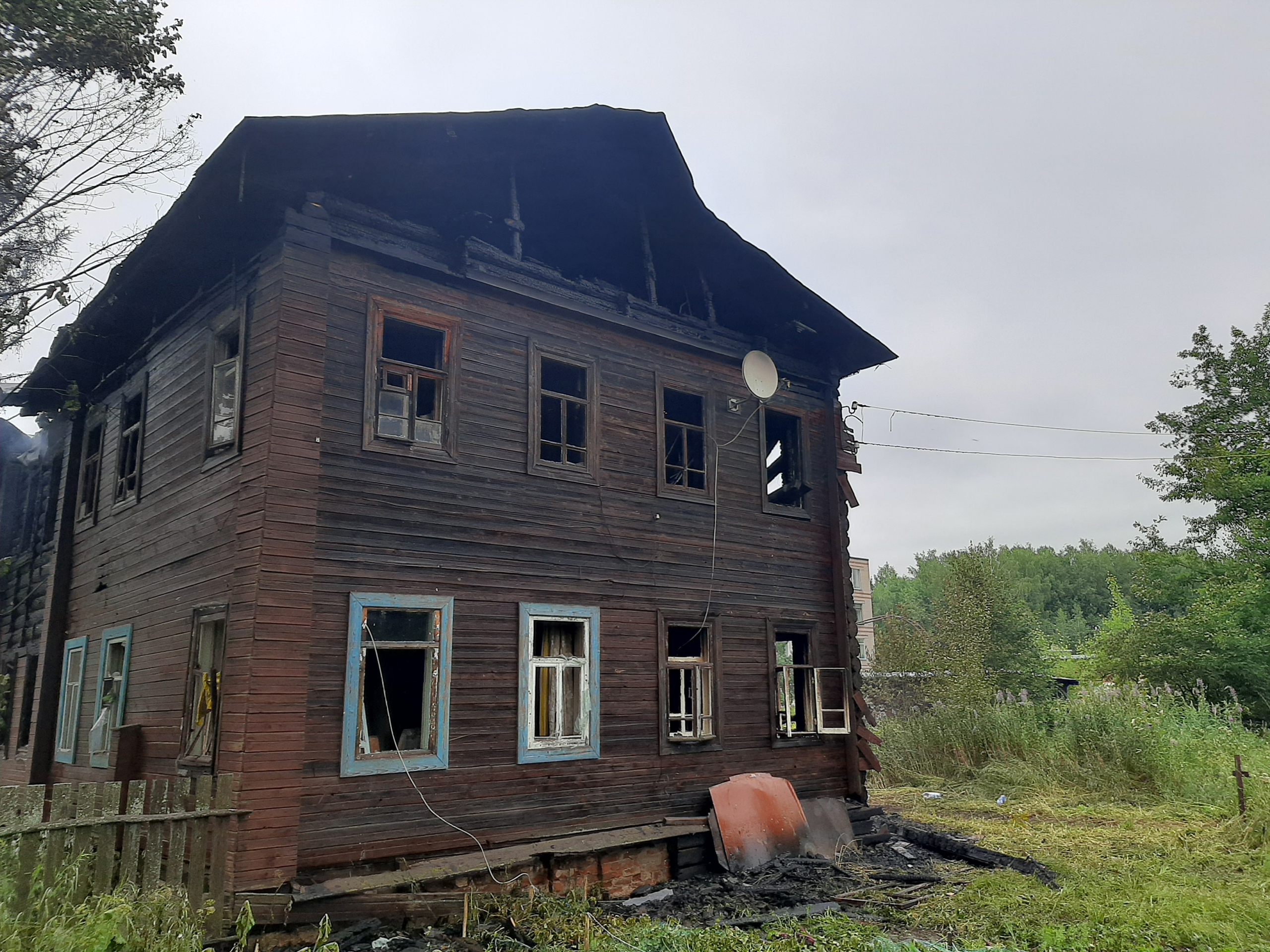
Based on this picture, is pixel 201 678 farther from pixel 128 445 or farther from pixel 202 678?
pixel 128 445

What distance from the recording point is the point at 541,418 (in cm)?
1051

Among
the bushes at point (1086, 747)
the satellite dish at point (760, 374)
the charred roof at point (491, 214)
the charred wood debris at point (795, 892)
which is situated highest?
the charred roof at point (491, 214)

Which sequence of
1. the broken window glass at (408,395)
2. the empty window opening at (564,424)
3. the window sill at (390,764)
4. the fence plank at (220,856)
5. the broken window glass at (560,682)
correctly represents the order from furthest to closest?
the empty window opening at (564,424), the broken window glass at (560,682), the broken window glass at (408,395), the window sill at (390,764), the fence plank at (220,856)

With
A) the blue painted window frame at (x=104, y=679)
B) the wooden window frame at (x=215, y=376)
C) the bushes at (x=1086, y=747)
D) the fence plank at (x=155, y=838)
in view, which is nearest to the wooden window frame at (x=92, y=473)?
the blue painted window frame at (x=104, y=679)

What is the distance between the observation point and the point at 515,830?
926 centimetres

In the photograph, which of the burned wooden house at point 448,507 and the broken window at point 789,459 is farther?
the broken window at point 789,459

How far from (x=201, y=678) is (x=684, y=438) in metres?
6.47

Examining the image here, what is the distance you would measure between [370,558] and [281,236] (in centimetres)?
326

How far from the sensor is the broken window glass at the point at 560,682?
9.88 metres

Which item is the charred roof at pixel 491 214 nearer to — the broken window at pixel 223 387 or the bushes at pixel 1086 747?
the broken window at pixel 223 387

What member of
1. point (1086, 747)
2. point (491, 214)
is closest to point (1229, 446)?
point (1086, 747)

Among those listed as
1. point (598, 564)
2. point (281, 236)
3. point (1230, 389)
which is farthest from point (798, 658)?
point (1230, 389)

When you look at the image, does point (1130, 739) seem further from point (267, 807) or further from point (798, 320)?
point (267, 807)

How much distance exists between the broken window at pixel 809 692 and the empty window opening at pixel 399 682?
196 inches
